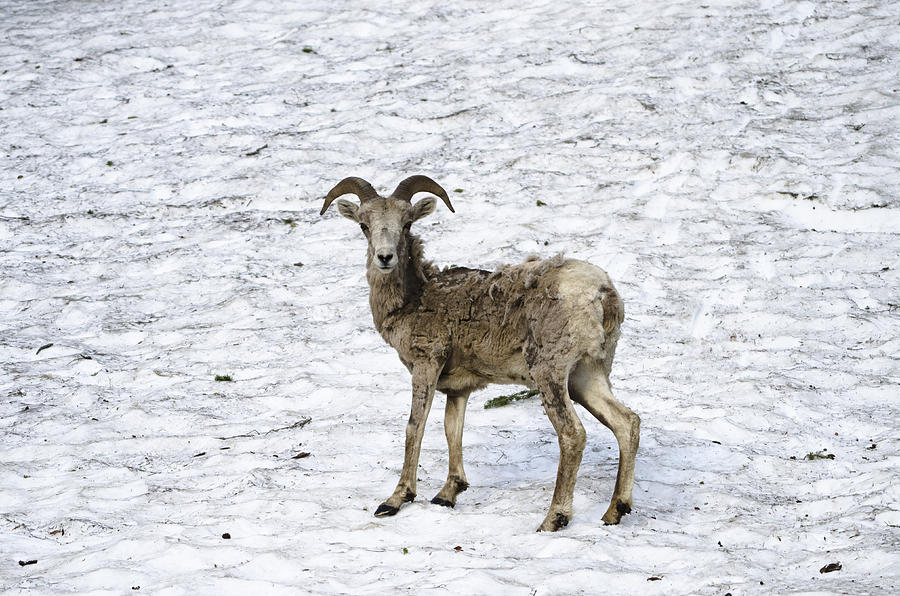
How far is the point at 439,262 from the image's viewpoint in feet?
44.7

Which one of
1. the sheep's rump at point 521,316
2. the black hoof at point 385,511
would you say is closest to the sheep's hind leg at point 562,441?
the sheep's rump at point 521,316

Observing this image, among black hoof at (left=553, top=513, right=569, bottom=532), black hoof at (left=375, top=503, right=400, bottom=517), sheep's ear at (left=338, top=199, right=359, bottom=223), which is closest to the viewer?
Result: black hoof at (left=553, top=513, right=569, bottom=532)

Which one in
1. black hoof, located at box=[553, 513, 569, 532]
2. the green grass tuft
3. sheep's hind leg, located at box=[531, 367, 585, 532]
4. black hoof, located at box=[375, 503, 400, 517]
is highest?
sheep's hind leg, located at box=[531, 367, 585, 532]

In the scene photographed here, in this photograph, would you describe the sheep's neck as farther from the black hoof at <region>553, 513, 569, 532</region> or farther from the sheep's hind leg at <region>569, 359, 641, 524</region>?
the black hoof at <region>553, 513, 569, 532</region>

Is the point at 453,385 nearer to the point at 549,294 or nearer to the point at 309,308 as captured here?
the point at 549,294

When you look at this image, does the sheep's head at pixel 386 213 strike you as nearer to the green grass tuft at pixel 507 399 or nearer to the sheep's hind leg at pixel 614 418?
the sheep's hind leg at pixel 614 418

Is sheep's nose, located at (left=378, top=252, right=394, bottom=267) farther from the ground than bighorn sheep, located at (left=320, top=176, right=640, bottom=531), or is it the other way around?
sheep's nose, located at (left=378, top=252, right=394, bottom=267)

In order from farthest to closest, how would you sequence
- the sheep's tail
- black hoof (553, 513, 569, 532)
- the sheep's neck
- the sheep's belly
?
1. the sheep's neck
2. the sheep's belly
3. the sheep's tail
4. black hoof (553, 513, 569, 532)

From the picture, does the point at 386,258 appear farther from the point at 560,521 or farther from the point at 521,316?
the point at 560,521

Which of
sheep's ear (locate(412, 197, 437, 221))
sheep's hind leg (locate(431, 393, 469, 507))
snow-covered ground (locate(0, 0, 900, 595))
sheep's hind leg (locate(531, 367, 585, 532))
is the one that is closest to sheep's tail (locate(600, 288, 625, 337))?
sheep's hind leg (locate(531, 367, 585, 532))

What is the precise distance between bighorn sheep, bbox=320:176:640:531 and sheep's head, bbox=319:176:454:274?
12 millimetres

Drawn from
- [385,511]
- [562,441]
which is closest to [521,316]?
[562,441]

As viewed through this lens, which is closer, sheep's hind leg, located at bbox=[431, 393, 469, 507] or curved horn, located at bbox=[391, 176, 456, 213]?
sheep's hind leg, located at bbox=[431, 393, 469, 507]

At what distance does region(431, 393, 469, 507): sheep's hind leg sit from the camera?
27.3ft
